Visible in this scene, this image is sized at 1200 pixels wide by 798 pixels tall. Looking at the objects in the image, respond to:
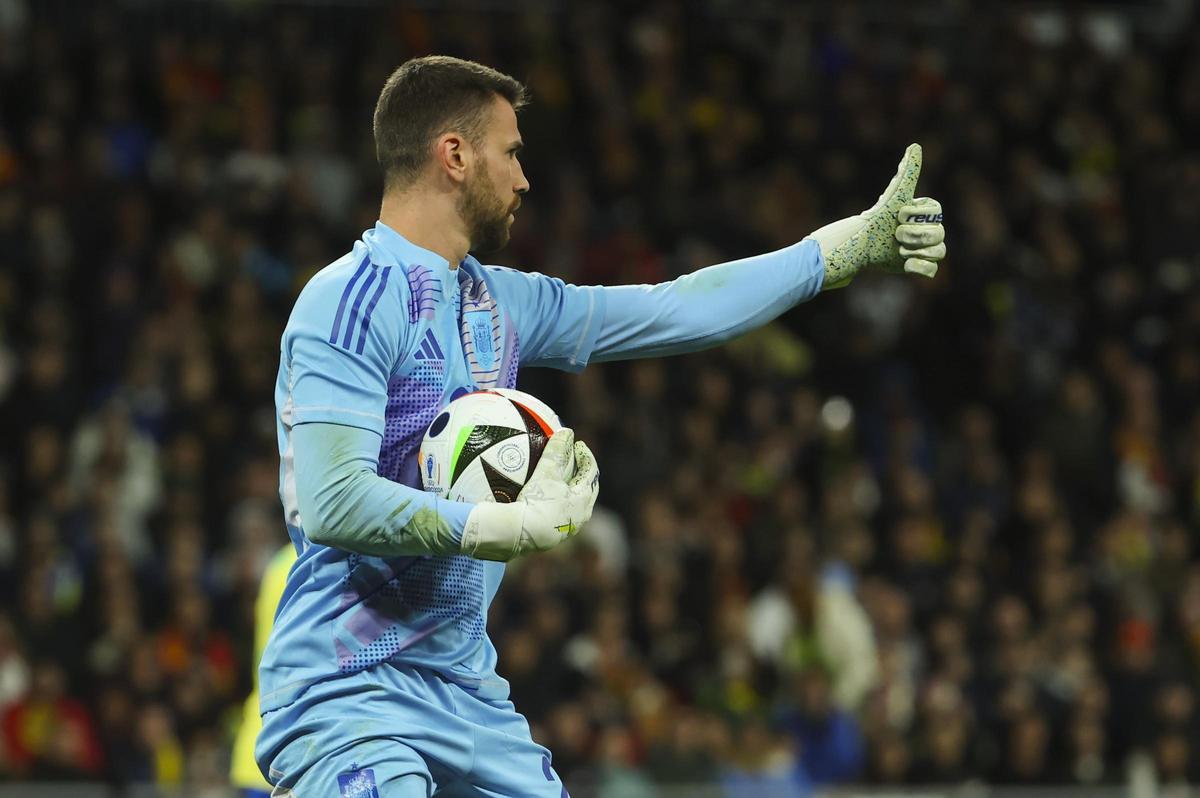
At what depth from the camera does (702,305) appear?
4.39 metres

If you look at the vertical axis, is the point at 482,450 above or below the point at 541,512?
above

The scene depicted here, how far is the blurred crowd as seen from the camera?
10.4m

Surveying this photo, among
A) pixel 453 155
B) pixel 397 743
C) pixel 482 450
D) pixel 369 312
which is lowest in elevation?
pixel 397 743

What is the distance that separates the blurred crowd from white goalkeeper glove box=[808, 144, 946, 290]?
5.88 metres

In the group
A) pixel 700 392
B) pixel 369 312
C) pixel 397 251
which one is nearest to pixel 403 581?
pixel 369 312

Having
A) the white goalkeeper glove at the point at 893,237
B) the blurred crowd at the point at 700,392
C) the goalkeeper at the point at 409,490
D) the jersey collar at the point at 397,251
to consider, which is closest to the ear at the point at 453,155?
the goalkeeper at the point at 409,490

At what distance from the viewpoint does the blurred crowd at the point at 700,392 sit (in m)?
10.4

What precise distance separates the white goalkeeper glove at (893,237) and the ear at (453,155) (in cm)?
87

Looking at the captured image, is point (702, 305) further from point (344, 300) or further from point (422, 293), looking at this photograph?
point (344, 300)

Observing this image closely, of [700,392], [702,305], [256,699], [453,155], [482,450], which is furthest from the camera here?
[700,392]

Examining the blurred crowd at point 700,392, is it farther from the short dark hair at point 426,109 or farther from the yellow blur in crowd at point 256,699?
the short dark hair at point 426,109

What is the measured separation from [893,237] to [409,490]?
1439mm

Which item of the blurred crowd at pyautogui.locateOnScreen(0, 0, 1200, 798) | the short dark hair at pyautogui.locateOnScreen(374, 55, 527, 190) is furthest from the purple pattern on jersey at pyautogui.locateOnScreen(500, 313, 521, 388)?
the blurred crowd at pyautogui.locateOnScreen(0, 0, 1200, 798)

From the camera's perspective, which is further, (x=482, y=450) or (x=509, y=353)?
(x=509, y=353)
